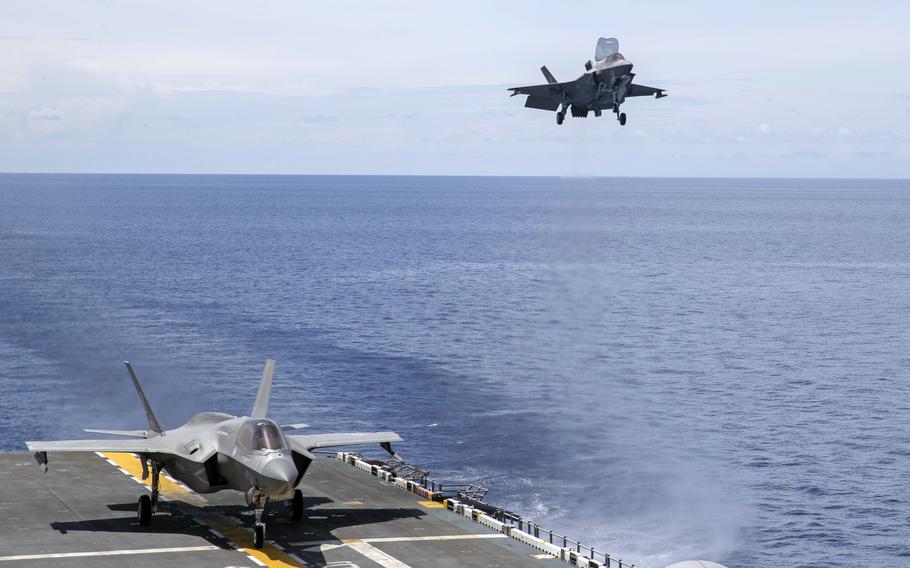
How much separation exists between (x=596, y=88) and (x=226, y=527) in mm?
23373

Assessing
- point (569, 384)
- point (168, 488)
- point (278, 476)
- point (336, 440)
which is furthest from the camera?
point (569, 384)

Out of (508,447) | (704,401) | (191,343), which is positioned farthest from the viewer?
(191,343)

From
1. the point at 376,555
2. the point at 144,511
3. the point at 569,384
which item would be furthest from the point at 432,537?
the point at 569,384

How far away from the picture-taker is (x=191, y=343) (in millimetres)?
107312

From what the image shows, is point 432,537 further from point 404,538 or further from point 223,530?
point 223,530

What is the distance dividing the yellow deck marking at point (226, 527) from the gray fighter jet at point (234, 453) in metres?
0.77

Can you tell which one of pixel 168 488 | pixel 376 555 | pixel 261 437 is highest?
pixel 261 437

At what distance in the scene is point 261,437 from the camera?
39.0m

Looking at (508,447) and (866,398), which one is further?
(866,398)

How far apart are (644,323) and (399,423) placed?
5813 cm

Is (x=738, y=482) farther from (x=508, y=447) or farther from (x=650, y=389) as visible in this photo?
(x=650, y=389)

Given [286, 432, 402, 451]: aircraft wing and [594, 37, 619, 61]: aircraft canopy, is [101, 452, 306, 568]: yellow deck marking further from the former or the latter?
[594, 37, 619, 61]: aircraft canopy

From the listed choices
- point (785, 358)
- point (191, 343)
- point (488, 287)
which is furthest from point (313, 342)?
point (488, 287)

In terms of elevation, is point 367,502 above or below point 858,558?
above
